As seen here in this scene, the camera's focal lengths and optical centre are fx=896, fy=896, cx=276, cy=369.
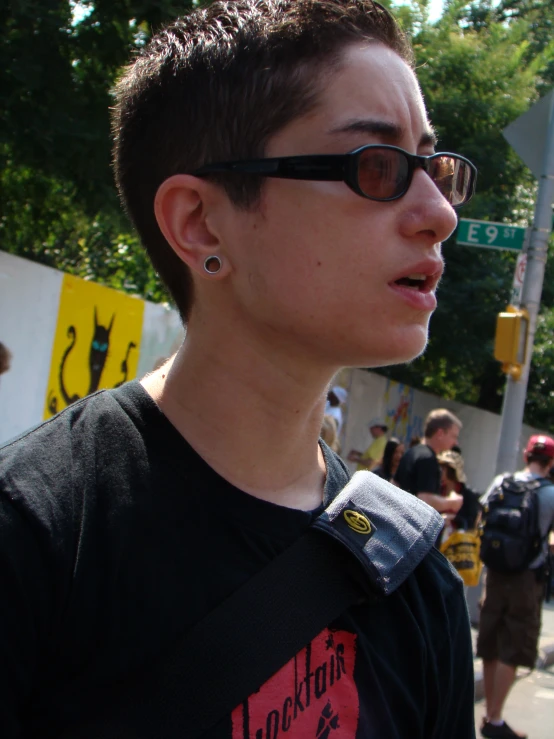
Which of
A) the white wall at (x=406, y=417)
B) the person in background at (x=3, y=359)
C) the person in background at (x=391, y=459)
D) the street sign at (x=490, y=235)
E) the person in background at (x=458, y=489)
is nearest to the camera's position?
the person in background at (x=3, y=359)

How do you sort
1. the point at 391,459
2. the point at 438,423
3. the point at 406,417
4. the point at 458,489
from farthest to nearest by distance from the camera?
the point at 406,417, the point at 391,459, the point at 458,489, the point at 438,423

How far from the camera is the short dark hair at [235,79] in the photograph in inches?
57.7

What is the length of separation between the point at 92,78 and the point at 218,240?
19.2 ft

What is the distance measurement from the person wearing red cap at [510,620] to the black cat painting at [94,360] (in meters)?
3.40

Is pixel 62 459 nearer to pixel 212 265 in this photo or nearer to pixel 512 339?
pixel 212 265

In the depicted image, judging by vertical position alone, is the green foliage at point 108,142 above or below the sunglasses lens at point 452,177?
above

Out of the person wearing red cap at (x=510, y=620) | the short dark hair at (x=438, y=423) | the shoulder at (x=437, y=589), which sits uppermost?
the shoulder at (x=437, y=589)

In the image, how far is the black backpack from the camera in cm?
625

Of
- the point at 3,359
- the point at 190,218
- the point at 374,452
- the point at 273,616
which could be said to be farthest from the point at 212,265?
the point at 374,452

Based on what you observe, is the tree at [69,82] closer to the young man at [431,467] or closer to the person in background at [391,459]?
the young man at [431,467]

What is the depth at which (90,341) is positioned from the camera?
25.1 ft

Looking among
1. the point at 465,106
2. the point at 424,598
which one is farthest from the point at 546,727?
the point at 465,106

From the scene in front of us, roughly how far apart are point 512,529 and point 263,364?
5.14 meters

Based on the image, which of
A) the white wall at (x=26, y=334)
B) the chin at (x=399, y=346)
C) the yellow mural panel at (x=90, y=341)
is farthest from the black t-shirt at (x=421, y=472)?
the chin at (x=399, y=346)
